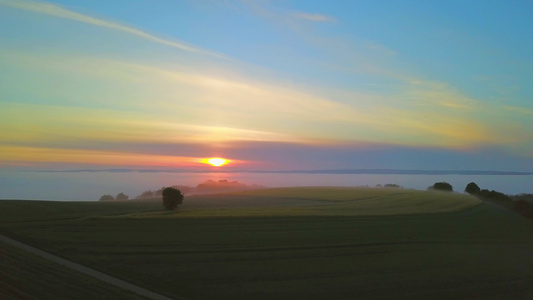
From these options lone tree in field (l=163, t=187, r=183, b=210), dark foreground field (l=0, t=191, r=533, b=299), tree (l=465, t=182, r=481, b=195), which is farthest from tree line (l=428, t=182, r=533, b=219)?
lone tree in field (l=163, t=187, r=183, b=210)

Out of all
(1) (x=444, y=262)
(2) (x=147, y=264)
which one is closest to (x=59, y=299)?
(2) (x=147, y=264)

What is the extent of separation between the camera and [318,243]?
2528 centimetres

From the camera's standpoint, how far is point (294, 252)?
75.3 ft

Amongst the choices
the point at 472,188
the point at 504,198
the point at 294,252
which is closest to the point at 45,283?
the point at 294,252

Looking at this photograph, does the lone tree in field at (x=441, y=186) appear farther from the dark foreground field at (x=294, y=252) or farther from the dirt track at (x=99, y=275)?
the dirt track at (x=99, y=275)

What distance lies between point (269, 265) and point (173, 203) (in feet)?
84.8

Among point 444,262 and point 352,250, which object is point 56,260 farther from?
point 444,262

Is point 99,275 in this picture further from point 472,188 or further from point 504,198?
point 472,188

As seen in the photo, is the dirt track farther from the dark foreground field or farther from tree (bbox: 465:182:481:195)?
tree (bbox: 465:182:481:195)

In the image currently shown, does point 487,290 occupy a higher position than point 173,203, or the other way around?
point 173,203

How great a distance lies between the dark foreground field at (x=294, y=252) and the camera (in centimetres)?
1753

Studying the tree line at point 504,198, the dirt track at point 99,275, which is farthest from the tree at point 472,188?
the dirt track at point 99,275

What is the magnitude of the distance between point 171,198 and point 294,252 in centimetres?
2406

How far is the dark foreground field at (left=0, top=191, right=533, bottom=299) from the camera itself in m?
17.5
